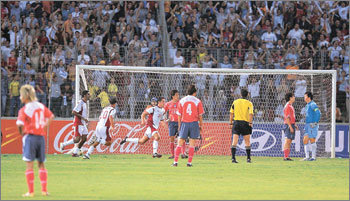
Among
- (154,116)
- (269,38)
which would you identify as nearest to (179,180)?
(154,116)

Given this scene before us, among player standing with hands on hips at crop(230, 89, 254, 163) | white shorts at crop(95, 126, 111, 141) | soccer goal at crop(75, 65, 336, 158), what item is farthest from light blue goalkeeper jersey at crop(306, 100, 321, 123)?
white shorts at crop(95, 126, 111, 141)

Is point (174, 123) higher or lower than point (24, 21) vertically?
lower

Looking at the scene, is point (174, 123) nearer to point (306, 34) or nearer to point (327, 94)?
point (327, 94)

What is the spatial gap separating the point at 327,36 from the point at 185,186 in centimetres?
1772

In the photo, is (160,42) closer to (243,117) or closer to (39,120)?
(243,117)

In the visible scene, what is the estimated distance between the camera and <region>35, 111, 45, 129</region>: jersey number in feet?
36.5

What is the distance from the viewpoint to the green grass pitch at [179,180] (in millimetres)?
11393

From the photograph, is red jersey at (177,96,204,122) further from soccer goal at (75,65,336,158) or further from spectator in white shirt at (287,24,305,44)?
spectator in white shirt at (287,24,305,44)

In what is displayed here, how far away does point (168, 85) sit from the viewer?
24.2 meters

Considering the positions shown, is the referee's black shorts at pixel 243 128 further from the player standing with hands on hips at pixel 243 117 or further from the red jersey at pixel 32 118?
the red jersey at pixel 32 118

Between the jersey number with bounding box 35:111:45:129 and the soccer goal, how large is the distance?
471 inches

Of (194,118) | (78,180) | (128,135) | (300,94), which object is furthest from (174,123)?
(78,180)

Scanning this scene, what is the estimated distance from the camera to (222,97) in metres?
24.1

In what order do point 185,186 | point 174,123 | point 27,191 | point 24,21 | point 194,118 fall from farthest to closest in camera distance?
point 24,21 → point 174,123 → point 194,118 → point 185,186 → point 27,191
